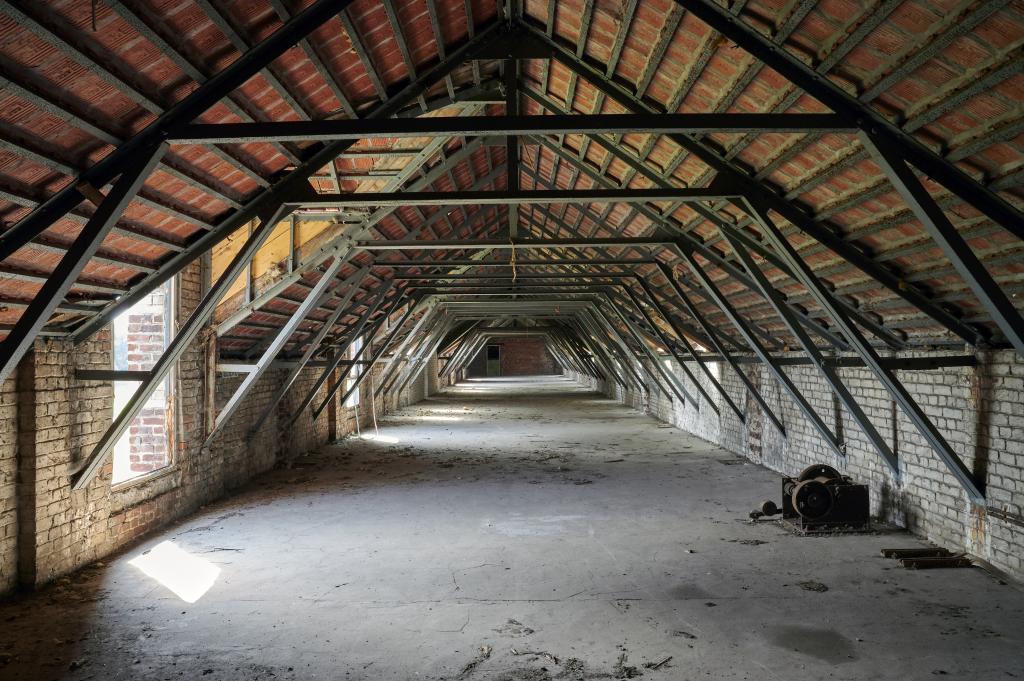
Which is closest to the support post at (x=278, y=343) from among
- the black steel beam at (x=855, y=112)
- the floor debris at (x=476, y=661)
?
the floor debris at (x=476, y=661)

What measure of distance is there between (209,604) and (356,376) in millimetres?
9866

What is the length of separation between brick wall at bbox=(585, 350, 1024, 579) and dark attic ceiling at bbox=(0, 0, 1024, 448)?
45cm

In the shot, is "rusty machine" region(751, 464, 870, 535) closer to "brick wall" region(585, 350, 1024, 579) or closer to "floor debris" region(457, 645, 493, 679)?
"brick wall" region(585, 350, 1024, 579)

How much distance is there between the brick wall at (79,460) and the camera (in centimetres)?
477

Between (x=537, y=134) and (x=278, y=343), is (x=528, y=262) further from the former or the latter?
(x=537, y=134)

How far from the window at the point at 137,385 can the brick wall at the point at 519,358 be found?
31.2 m

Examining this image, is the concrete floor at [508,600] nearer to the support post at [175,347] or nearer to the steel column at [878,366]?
the steel column at [878,366]

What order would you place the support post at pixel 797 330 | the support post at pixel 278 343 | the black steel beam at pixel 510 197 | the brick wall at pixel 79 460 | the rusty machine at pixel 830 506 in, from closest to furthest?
the brick wall at pixel 79 460 < the black steel beam at pixel 510 197 < the support post at pixel 797 330 < the rusty machine at pixel 830 506 < the support post at pixel 278 343

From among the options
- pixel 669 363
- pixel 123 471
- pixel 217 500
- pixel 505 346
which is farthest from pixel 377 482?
pixel 505 346

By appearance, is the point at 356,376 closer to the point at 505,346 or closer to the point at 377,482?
the point at 377,482

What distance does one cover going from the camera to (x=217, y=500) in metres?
7.92

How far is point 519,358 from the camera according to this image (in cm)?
3897

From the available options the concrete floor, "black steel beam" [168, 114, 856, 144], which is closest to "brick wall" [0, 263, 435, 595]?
the concrete floor

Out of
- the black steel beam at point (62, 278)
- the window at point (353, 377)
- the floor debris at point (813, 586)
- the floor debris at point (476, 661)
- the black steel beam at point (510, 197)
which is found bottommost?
the floor debris at point (813, 586)
